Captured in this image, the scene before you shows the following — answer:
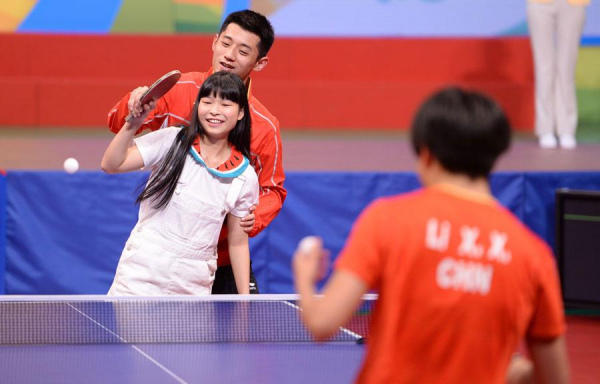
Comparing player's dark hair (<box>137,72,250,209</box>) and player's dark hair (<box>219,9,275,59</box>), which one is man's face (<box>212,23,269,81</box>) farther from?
player's dark hair (<box>137,72,250,209</box>)

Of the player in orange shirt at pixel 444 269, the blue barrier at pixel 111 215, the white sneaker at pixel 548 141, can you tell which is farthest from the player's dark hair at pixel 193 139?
the white sneaker at pixel 548 141

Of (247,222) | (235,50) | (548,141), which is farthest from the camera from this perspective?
Result: (548,141)

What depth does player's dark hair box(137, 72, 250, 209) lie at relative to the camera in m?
3.33

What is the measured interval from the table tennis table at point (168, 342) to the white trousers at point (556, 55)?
4841 millimetres

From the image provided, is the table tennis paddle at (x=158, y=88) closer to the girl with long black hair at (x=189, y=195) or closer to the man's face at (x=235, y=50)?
the girl with long black hair at (x=189, y=195)

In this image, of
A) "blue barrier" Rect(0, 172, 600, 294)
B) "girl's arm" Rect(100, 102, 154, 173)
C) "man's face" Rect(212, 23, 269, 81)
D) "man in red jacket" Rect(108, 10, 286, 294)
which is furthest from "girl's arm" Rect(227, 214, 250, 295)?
"blue barrier" Rect(0, 172, 600, 294)

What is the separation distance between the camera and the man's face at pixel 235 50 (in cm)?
384

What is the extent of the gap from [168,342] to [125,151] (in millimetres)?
678

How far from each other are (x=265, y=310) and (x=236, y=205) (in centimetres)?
44

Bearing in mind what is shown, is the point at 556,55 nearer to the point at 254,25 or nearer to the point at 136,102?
the point at 254,25

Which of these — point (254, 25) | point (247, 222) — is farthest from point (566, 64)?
point (247, 222)

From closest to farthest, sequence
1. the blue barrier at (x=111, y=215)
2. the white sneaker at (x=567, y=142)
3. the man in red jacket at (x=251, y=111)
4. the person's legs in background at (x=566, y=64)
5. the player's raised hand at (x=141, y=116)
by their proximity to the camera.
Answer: the player's raised hand at (x=141, y=116), the man in red jacket at (x=251, y=111), the blue barrier at (x=111, y=215), the person's legs in background at (x=566, y=64), the white sneaker at (x=567, y=142)

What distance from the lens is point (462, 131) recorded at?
68.1 inches

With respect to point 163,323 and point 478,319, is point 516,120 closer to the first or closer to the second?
point 163,323
